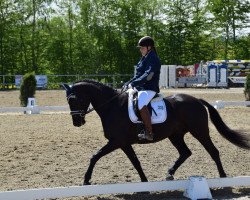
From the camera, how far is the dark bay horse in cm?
669

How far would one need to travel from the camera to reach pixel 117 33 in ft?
157

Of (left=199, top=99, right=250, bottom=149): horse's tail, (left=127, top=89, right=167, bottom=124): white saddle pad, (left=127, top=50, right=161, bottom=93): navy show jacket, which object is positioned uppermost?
(left=127, top=50, right=161, bottom=93): navy show jacket

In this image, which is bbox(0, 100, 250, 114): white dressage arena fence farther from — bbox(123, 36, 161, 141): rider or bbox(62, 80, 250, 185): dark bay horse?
bbox(123, 36, 161, 141): rider

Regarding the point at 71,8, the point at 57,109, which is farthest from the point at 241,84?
the point at 57,109

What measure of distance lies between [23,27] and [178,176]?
39.9 metres

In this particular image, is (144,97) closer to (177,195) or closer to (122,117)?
(122,117)

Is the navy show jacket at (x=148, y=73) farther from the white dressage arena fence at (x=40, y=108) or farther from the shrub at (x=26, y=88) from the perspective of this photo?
the shrub at (x=26, y=88)

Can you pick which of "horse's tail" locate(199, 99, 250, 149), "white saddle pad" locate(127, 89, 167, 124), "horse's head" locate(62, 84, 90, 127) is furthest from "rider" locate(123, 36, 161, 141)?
"horse's tail" locate(199, 99, 250, 149)

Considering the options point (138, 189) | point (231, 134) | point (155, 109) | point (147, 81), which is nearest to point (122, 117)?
point (155, 109)

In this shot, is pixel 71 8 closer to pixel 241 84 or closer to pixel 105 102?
pixel 241 84

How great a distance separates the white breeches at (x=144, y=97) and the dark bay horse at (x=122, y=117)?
26 centimetres

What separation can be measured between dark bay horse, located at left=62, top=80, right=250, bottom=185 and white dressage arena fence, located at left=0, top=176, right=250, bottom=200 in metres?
0.68

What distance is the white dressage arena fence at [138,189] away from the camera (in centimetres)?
554

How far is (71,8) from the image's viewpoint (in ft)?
155
